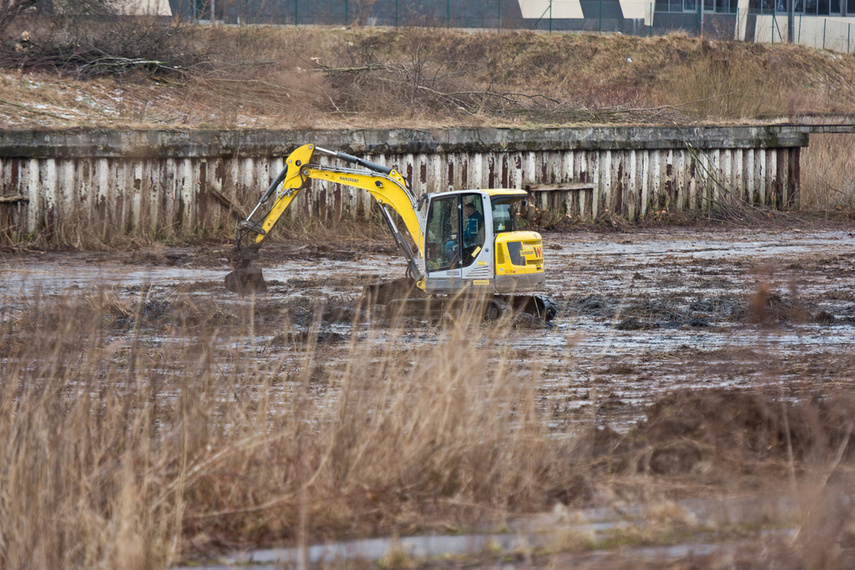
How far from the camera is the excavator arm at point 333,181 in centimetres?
1196

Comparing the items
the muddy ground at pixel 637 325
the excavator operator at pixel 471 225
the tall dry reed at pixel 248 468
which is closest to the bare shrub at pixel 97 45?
the muddy ground at pixel 637 325

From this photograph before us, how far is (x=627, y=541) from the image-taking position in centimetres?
432

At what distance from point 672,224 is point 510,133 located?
4.44 metres

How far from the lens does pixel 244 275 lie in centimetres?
1262

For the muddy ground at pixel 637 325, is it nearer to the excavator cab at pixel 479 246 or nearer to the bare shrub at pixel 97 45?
the excavator cab at pixel 479 246

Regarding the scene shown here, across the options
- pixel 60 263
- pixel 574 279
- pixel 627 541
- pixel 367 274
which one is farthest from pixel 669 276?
pixel 627 541

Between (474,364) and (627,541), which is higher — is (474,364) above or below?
above

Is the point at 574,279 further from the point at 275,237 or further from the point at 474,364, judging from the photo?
the point at 474,364

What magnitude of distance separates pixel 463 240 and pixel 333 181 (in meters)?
1.96

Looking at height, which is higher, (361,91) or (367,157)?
(361,91)

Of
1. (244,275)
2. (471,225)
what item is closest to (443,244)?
(471,225)

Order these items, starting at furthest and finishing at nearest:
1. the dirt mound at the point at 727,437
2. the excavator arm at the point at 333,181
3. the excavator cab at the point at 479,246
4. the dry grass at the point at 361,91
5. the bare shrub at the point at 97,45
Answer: the bare shrub at the point at 97,45
the dry grass at the point at 361,91
the excavator arm at the point at 333,181
the excavator cab at the point at 479,246
the dirt mound at the point at 727,437

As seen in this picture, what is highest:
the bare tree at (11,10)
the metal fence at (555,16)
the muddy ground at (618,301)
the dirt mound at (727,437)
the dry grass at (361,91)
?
the metal fence at (555,16)

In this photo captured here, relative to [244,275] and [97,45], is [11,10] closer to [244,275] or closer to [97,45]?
[97,45]
